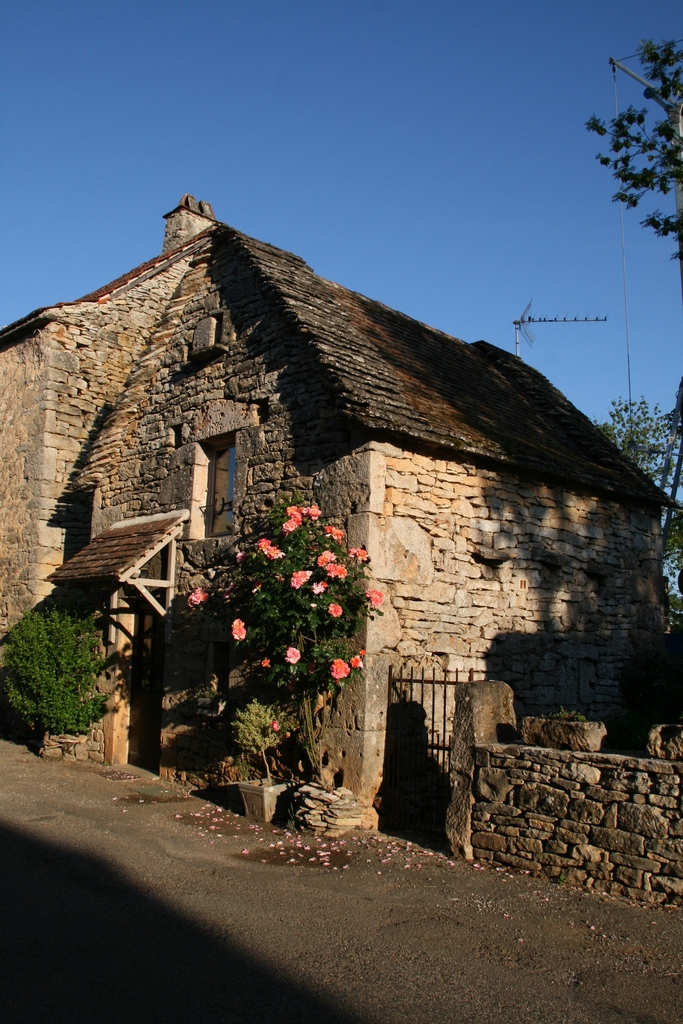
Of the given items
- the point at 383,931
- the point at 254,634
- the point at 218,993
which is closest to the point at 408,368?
the point at 254,634

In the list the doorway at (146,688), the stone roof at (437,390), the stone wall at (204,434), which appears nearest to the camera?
the stone roof at (437,390)

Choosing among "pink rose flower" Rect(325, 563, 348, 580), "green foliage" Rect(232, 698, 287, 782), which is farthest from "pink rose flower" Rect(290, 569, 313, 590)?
"green foliage" Rect(232, 698, 287, 782)

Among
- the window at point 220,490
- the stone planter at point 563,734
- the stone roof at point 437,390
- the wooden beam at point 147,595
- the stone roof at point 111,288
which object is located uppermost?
the stone roof at point 111,288

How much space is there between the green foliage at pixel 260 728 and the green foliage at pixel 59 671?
11.7 feet

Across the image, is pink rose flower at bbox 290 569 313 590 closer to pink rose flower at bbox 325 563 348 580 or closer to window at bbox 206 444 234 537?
pink rose flower at bbox 325 563 348 580

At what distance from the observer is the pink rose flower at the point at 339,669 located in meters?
6.98

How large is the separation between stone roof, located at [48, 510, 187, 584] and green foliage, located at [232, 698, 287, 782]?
224 cm

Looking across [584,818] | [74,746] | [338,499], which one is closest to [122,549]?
[74,746]

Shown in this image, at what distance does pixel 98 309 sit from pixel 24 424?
7.33 ft

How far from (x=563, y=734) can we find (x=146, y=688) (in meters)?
6.22

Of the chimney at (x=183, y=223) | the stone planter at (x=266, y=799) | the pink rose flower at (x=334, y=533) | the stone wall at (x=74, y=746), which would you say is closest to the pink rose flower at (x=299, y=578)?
the pink rose flower at (x=334, y=533)

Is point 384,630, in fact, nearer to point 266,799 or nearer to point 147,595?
point 266,799

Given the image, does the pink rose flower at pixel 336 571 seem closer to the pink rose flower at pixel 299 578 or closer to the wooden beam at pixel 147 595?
the pink rose flower at pixel 299 578

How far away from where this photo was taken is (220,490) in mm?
9812
